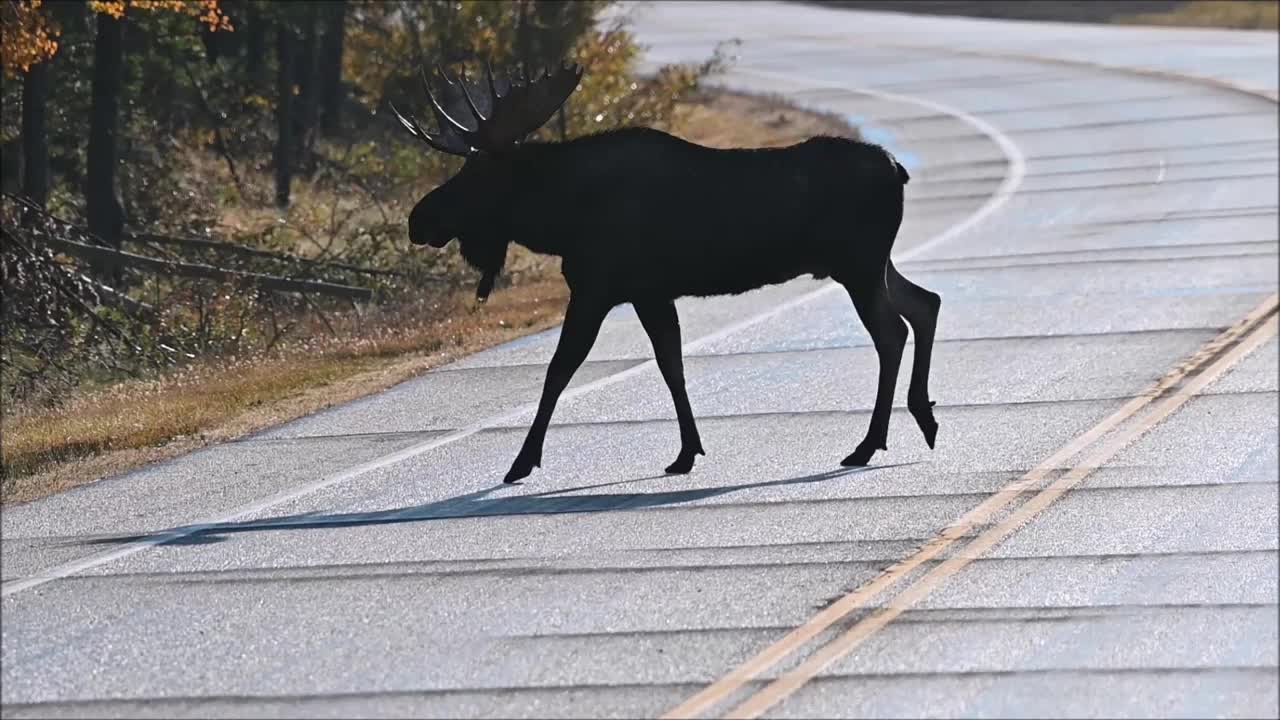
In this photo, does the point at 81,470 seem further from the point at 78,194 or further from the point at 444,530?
the point at 78,194

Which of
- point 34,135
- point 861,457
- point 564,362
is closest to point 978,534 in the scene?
point 861,457

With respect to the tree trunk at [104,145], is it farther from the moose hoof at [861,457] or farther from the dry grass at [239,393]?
the moose hoof at [861,457]

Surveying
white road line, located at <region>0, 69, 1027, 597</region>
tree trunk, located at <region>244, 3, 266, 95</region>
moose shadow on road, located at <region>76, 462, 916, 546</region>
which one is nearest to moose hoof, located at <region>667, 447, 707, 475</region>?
moose shadow on road, located at <region>76, 462, 916, 546</region>

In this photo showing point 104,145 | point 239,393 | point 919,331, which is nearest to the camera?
point 919,331

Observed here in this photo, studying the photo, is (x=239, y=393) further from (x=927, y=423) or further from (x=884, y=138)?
(x=884, y=138)

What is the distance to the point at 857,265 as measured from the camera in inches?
446

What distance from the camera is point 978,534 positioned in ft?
31.6

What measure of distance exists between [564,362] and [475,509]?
0.97m

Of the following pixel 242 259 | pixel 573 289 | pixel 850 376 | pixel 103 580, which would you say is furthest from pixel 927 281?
pixel 103 580

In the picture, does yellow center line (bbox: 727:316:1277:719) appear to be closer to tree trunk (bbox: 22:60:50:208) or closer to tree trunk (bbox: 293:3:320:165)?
tree trunk (bbox: 22:60:50:208)

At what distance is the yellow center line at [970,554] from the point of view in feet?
24.1

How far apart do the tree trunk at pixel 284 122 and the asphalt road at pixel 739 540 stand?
1274 cm

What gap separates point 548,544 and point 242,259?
43.2ft

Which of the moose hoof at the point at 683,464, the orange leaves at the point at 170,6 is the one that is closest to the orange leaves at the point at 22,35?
the orange leaves at the point at 170,6
